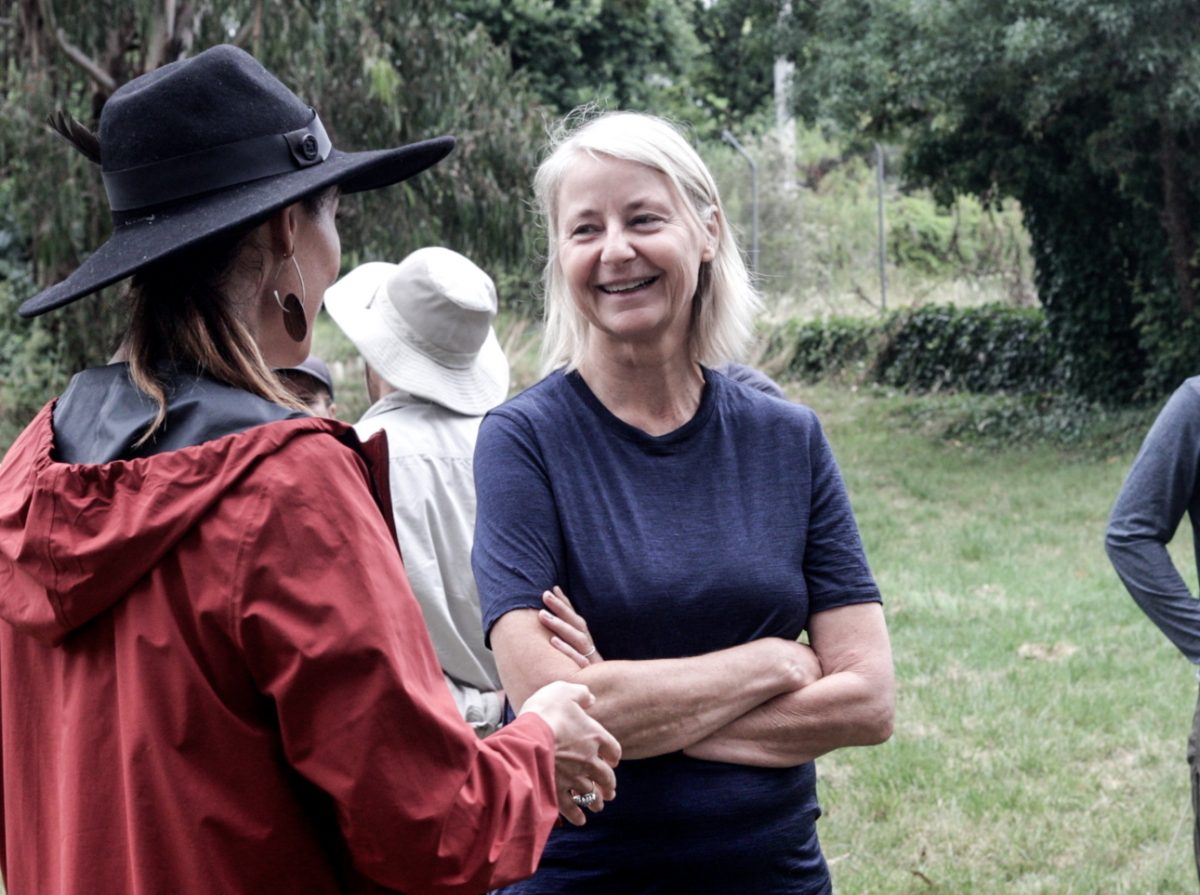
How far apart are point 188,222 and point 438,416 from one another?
1.62m

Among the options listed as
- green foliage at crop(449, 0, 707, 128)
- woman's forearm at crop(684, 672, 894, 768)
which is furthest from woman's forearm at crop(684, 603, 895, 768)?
green foliage at crop(449, 0, 707, 128)

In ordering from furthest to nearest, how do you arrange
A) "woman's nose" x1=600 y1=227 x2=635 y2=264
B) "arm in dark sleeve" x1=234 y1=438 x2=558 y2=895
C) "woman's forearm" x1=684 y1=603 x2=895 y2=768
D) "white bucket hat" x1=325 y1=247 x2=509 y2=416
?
"white bucket hat" x1=325 y1=247 x2=509 y2=416, "woman's nose" x1=600 y1=227 x2=635 y2=264, "woman's forearm" x1=684 y1=603 x2=895 y2=768, "arm in dark sleeve" x1=234 y1=438 x2=558 y2=895

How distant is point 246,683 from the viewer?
1667mm

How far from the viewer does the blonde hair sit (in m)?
2.60

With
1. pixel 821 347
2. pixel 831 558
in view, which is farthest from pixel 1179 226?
pixel 831 558

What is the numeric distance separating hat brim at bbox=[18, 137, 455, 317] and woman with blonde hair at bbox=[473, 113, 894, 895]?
72 cm

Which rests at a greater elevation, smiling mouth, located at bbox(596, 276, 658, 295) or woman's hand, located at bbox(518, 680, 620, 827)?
smiling mouth, located at bbox(596, 276, 658, 295)

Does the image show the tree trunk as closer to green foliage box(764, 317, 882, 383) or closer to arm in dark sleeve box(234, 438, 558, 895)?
green foliage box(764, 317, 882, 383)

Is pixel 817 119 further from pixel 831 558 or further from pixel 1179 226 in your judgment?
pixel 831 558

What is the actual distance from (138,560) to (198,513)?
87 mm

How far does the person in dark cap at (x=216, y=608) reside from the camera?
1.63 meters

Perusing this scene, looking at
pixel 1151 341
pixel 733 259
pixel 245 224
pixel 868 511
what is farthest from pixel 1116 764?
pixel 1151 341

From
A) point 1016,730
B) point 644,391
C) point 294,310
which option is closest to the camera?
point 294,310

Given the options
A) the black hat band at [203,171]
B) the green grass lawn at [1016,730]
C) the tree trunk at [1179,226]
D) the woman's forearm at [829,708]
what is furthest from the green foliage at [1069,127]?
the black hat band at [203,171]
